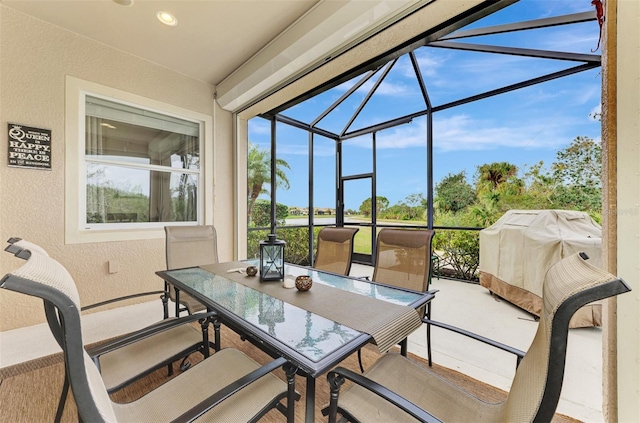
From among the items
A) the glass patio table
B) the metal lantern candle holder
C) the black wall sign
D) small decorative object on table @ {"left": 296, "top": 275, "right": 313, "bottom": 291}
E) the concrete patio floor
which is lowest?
the concrete patio floor

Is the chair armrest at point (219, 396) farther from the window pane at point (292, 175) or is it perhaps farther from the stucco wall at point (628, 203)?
the window pane at point (292, 175)

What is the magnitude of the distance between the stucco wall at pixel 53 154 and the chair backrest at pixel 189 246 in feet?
3.83

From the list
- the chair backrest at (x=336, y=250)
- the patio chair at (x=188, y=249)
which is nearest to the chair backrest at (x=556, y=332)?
the chair backrest at (x=336, y=250)

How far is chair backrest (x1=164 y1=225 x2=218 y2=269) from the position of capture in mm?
2516

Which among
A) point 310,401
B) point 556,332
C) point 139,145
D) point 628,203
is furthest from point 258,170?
point 556,332

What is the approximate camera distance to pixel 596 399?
174cm

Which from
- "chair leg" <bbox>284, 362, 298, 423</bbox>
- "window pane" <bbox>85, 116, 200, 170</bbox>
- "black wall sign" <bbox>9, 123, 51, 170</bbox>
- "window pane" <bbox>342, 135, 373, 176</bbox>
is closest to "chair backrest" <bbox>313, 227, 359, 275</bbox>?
"chair leg" <bbox>284, 362, 298, 423</bbox>

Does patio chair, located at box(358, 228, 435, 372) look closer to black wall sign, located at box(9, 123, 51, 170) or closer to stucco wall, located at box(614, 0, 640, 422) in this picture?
stucco wall, located at box(614, 0, 640, 422)

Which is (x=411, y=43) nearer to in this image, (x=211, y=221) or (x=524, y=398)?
(x=524, y=398)

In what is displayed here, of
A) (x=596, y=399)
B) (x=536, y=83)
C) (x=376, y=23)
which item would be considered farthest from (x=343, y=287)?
(x=536, y=83)

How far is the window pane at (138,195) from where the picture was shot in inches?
122

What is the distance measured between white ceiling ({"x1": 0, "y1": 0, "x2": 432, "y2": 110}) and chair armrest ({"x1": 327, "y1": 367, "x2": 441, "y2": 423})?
101 inches

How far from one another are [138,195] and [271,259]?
8.66 feet

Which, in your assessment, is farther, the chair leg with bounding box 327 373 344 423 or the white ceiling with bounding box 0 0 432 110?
the white ceiling with bounding box 0 0 432 110
